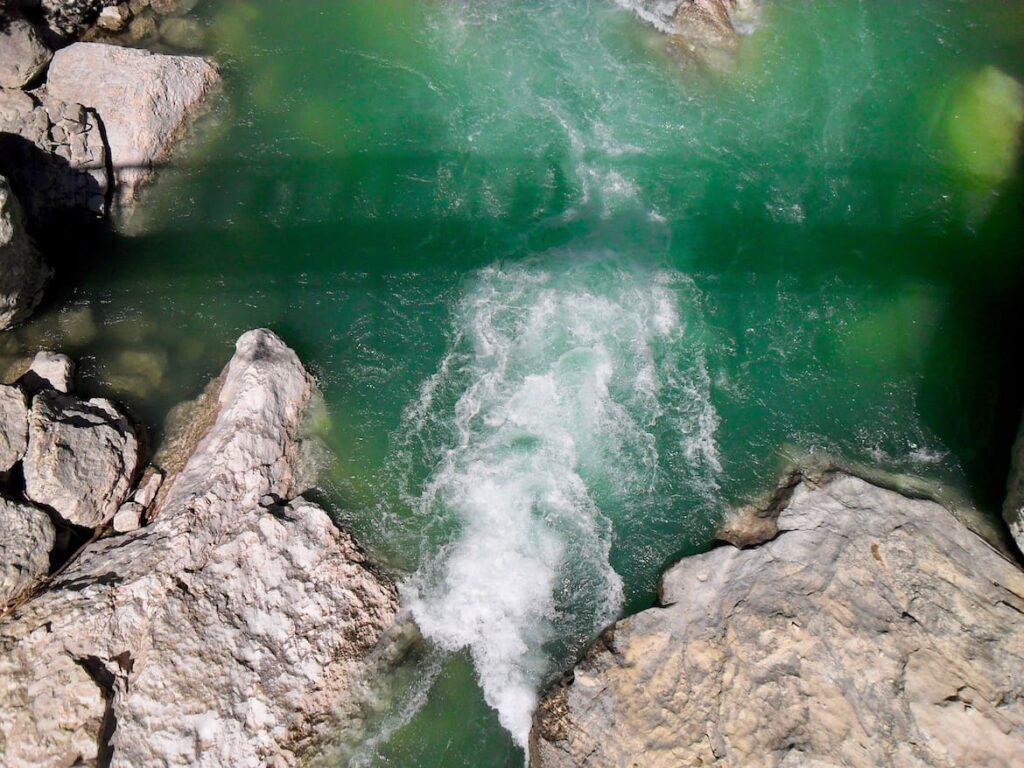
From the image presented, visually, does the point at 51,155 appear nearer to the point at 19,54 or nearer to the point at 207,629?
the point at 19,54

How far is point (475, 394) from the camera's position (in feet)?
39.3

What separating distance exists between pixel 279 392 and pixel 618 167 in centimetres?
830

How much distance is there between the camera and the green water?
10.8 metres

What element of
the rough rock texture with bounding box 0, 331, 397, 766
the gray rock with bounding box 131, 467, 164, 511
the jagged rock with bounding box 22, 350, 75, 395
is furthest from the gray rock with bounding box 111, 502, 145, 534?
the jagged rock with bounding box 22, 350, 75, 395

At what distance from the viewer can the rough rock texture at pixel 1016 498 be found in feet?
33.3

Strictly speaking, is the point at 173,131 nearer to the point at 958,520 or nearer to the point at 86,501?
the point at 86,501

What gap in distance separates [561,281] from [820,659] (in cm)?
761

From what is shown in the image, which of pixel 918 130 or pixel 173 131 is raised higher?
pixel 918 130

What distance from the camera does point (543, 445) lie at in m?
11.5

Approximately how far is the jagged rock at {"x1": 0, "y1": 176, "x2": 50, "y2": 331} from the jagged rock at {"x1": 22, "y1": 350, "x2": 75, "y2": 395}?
108cm

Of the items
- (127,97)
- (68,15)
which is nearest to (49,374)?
(127,97)

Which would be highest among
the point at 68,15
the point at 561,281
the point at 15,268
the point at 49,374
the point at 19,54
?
the point at 68,15

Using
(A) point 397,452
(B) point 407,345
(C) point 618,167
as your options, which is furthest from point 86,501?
(C) point 618,167

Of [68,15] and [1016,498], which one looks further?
[68,15]
